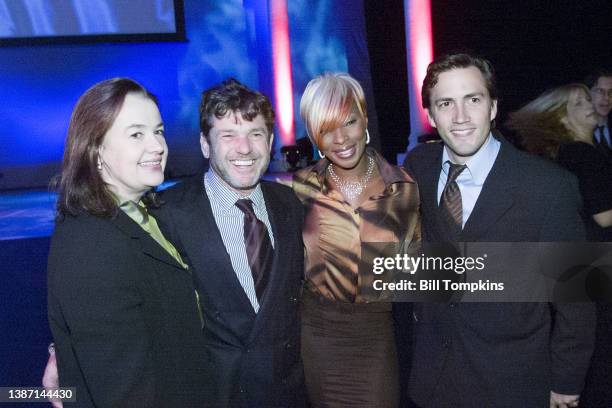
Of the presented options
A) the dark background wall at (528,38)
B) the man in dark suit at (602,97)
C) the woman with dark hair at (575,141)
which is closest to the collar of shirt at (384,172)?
the woman with dark hair at (575,141)

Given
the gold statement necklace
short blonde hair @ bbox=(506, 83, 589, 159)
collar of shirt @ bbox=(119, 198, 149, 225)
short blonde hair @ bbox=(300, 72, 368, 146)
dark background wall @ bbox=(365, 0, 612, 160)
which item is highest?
dark background wall @ bbox=(365, 0, 612, 160)

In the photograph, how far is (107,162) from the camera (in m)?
1.50

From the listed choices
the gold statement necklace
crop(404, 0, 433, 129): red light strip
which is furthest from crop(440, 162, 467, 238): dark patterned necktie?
crop(404, 0, 433, 129): red light strip

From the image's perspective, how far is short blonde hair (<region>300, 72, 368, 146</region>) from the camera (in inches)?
84.4

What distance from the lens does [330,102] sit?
215cm

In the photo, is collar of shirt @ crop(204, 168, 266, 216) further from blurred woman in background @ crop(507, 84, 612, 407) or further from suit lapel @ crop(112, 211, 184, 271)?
blurred woman in background @ crop(507, 84, 612, 407)

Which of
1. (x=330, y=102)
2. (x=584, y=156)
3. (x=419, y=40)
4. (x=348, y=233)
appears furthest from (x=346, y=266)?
(x=419, y=40)

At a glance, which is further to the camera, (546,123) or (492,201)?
(546,123)

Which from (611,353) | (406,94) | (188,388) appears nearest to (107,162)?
(188,388)

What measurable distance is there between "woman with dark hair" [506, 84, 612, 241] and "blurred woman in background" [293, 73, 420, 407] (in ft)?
3.24

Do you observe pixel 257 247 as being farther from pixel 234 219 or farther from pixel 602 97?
pixel 602 97

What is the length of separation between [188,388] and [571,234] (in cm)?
126

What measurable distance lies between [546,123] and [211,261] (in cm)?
201

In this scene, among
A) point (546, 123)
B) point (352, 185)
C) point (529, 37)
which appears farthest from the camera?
point (529, 37)
